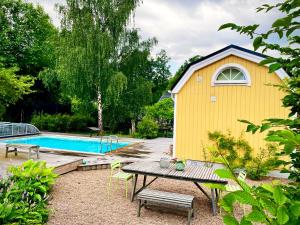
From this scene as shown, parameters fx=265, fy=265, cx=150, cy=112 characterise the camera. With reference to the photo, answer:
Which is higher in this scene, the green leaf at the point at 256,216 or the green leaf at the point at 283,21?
the green leaf at the point at 283,21

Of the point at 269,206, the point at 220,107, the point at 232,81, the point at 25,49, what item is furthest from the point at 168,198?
the point at 25,49

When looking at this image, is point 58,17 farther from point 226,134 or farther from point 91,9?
point 226,134

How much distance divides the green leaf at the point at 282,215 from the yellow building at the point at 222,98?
9112mm

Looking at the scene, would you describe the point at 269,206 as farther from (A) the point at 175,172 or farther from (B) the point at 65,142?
(B) the point at 65,142

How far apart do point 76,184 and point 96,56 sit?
476 inches

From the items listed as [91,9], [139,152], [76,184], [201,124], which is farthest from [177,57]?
[76,184]

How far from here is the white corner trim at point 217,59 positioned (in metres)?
9.53

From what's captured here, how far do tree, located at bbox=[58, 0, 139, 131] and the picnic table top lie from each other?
12097 mm

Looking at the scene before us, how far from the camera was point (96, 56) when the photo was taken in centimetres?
1855

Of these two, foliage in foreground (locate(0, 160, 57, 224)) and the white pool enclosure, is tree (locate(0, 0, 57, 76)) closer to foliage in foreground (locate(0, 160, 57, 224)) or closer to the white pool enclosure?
the white pool enclosure

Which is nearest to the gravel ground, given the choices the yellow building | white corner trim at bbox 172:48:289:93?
the yellow building

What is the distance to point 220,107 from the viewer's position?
1038 cm

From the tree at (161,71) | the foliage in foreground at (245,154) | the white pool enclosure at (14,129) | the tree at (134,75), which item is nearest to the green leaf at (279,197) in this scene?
the foliage in foreground at (245,154)

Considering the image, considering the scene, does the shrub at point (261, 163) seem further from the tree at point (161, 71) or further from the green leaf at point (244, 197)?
the tree at point (161, 71)
